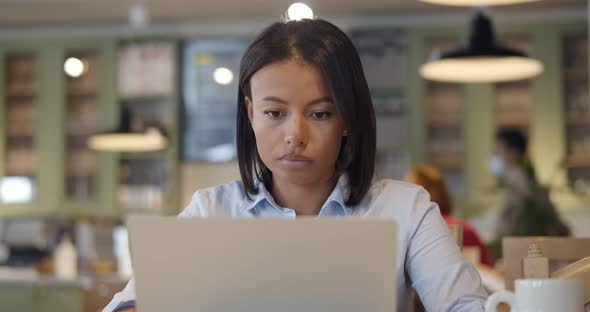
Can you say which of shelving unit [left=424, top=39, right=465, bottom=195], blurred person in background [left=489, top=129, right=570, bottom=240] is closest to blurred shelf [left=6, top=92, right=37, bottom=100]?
shelving unit [left=424, top=39, right=465, bottom=195]

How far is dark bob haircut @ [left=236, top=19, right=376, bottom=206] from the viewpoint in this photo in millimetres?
1396

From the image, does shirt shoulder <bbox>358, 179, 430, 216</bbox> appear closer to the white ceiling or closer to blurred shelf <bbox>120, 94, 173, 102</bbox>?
the white ceiling

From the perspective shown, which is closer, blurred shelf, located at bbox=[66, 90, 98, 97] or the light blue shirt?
the light blue shirt

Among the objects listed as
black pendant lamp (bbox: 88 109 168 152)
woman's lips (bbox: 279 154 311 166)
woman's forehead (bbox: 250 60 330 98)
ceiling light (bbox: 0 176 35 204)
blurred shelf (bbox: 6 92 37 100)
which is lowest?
ceiling light (bbox: 0 176 35 204)

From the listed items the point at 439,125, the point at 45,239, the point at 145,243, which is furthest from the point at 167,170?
the point at 145,243

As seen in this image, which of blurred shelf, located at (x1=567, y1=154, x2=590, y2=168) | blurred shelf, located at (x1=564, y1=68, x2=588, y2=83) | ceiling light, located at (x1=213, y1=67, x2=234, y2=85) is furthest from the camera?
ceiling light, located at (x1=213, y1=67, x2=234, y2=85)

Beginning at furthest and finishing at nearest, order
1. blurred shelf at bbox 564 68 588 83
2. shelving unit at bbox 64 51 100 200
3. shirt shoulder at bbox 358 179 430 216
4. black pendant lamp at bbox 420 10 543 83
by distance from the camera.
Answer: shelving unit at bbox 64 51 100 200 → blurred shelf at bbox 564 68 588 83 → black pendant lamp at bbox 420 10 543 83 → shirt shoulder at bbox 358 179 430 216

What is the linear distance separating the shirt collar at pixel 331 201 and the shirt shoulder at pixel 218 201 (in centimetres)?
2

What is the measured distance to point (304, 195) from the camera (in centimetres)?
156

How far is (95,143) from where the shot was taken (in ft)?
22.2

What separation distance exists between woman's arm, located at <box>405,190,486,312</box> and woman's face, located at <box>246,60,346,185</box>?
0.18 m

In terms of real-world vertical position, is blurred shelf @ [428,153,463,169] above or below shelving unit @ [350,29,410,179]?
below

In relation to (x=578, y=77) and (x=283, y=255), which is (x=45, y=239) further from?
(x=283, y=255)

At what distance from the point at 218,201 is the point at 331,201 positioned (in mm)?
200
